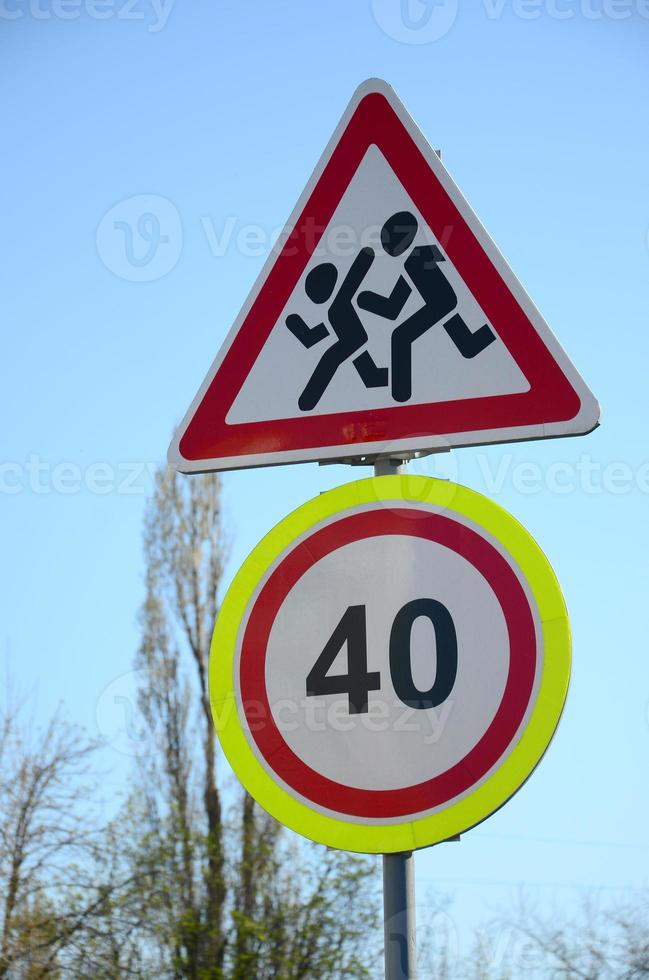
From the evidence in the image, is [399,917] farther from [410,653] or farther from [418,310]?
[418,310]

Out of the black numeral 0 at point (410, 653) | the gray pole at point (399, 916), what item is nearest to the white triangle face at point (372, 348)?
the black numeral 0 at point (410, 653)

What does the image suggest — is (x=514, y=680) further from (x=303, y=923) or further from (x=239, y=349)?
(x=303, y=923)

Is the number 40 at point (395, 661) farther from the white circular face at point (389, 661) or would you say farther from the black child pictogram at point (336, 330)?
the black child pictogram at point (336, 330)

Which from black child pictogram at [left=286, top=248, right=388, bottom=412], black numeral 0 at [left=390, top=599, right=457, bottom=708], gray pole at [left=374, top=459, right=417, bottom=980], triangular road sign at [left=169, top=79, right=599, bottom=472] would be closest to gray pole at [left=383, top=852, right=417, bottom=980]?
gray pole at [left=374, top=459, right=417, bottom=980]

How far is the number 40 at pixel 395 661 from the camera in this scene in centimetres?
156

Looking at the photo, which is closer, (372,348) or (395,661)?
(395,661)

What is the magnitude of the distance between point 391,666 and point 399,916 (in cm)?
31

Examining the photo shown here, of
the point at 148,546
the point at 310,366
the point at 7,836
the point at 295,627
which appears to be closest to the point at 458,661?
the point at 295,627

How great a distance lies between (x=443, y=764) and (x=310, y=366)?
2.14 ft

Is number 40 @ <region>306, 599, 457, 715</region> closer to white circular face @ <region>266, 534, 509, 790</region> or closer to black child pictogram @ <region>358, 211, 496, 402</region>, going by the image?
white circular face @ <region>266, 534, 509, 790</region>

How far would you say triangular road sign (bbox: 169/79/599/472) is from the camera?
1745 millimetres

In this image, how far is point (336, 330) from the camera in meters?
1.86

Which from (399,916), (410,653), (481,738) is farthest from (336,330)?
(399,916)

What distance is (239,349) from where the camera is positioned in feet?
6.33
